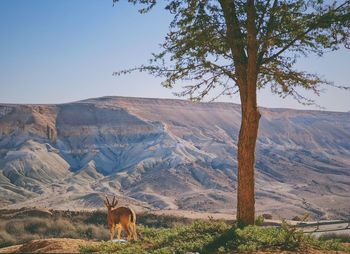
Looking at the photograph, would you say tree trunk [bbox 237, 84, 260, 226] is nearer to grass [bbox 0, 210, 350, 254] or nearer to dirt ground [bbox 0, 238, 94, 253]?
grass [bbox 0, 210, 350, 254]

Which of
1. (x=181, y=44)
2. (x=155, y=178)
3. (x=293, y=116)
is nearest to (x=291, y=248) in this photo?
(x=181, y=44)

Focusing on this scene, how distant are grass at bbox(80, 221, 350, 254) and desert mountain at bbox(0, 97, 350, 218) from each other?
150ft

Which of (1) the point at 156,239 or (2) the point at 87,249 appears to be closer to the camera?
(2) the point at 87,249

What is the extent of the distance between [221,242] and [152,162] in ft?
229

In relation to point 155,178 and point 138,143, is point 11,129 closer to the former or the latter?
point 138,143

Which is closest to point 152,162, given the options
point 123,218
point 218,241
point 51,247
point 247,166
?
point 123,218

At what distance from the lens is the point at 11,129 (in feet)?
277

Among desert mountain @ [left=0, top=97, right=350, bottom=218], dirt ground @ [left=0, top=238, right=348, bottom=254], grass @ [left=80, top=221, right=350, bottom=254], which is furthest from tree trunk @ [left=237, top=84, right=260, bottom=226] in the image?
desert mountain @ [left=0, top=97, right=350, bottom=218]

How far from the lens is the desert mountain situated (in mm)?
61812

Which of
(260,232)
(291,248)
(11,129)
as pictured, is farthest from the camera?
(11,129)

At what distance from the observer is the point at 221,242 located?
8859 millimetres

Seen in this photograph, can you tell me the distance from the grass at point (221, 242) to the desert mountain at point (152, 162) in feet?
150

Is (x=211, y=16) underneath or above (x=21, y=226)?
above

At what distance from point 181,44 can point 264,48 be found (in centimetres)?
188
